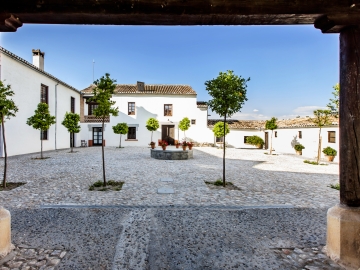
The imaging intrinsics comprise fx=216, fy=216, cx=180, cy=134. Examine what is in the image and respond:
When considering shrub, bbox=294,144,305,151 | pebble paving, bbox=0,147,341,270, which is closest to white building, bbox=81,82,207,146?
shrub, bbox=294,144,305,151

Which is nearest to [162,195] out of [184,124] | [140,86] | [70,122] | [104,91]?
[104,91]

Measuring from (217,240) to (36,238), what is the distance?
2.65 meters

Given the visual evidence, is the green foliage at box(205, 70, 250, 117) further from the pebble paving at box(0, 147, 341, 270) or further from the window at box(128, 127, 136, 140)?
the window at box(128, 127, 136, 140)

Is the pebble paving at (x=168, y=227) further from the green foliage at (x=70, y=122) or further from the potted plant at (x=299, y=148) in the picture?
the potted plant at (x=299, y=148)

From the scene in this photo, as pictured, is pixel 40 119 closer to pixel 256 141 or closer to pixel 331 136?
pixel 331 136

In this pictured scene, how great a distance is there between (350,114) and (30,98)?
1781 centimetres

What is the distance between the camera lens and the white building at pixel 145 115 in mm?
24469

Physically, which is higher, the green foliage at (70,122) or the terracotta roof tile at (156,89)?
the terracotta roof tile at (156,89)

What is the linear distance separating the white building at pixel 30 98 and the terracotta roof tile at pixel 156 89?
18.5 ft

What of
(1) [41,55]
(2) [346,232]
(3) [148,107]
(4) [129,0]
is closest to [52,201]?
(4) [129,0]

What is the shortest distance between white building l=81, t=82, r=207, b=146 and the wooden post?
22.7 metres

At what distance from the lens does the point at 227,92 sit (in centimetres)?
660

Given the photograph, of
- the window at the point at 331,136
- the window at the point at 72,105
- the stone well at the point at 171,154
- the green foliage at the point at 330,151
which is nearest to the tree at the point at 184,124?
the stone well at the point at 171,154

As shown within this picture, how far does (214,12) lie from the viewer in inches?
92.0
